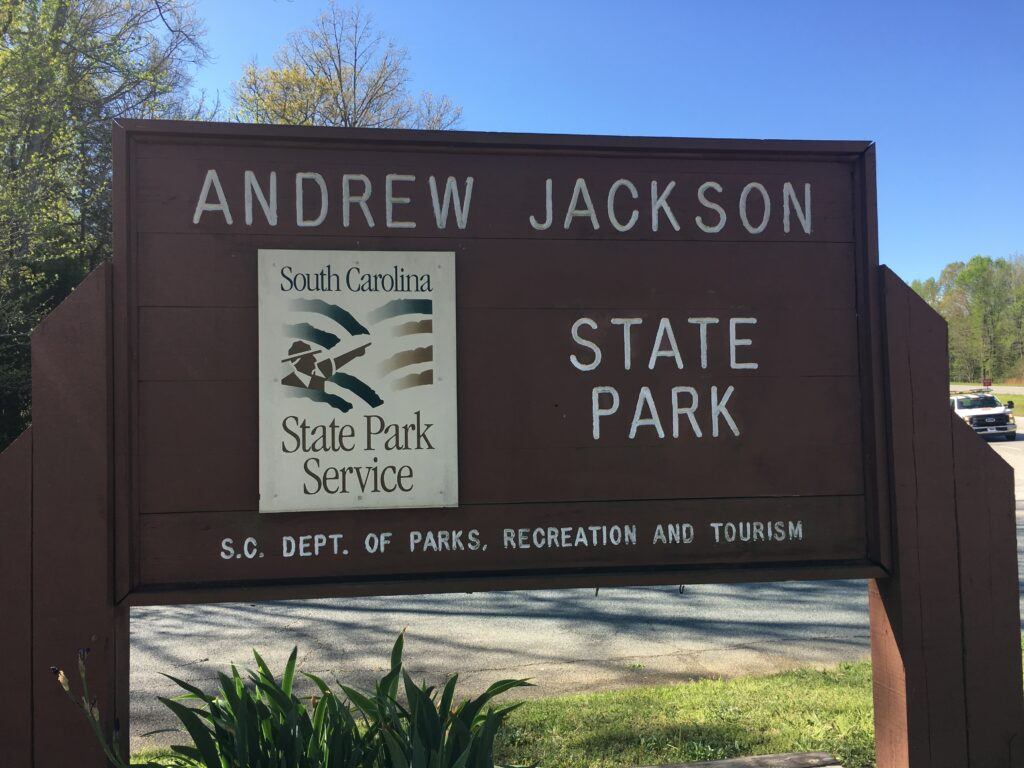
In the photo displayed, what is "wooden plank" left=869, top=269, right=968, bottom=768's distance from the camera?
2418 mm

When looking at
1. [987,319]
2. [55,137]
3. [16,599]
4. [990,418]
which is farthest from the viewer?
[987,319]

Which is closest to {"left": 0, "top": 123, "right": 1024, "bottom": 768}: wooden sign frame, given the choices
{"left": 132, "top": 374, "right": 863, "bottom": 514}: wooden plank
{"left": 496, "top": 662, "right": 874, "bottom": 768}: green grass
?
{"left": 132, "top": 374, "right": 863, "bottom": 514}: wooden plank

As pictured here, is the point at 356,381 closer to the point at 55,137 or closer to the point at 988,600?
the point at 988,600

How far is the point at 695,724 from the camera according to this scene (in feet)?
12.4

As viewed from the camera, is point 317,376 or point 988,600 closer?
point 317,376

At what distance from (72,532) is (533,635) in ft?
15.8

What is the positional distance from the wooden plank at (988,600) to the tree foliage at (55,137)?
44.1 feet

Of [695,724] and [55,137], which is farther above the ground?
[55,137]

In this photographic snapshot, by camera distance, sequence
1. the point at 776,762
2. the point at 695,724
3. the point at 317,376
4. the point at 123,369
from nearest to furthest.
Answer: the point at 123,369
the point at 317,376
the point at 776,762
the point at 695,724

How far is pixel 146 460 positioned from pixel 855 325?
8.06 feet

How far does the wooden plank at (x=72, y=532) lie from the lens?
2113mm

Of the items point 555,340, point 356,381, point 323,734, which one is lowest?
point 323,734

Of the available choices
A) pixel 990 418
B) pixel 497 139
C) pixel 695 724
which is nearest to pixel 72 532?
pixel 497 139

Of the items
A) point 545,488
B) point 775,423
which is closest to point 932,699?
point 775,423
